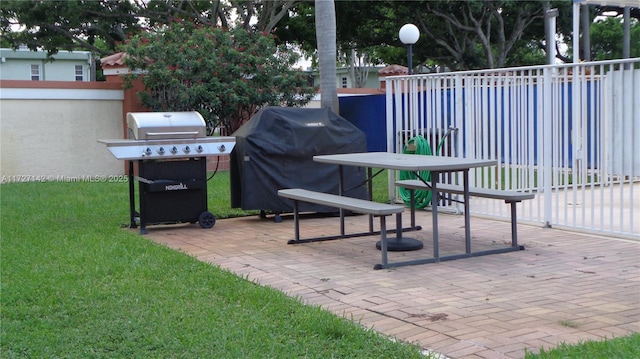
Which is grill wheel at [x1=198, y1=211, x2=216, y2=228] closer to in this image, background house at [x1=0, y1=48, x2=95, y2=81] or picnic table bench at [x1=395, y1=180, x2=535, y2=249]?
picnic table bench at [x1=395, y1=180, x2=535, y2=249]

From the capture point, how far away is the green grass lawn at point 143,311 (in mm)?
4660

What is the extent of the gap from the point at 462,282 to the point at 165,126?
13.9 ft

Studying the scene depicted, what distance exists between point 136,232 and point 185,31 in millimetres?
8384

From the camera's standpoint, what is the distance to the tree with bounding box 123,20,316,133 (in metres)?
15.4

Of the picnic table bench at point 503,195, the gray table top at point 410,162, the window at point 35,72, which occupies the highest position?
the window at point 35,72

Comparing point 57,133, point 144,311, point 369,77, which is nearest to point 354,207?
point 144,311

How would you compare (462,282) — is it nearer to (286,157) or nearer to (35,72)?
(286,157)

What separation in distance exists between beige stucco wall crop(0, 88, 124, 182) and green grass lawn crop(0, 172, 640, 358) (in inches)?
307

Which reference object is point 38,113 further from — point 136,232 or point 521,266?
point 521,266

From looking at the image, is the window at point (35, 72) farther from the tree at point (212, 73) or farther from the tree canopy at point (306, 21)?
the tree at point (212, 73)

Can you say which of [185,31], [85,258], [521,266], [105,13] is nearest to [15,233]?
[85,258]

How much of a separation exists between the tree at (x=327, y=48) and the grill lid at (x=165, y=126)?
9.07 ft

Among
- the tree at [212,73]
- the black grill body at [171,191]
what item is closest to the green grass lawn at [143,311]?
the black grill body at [171,191]

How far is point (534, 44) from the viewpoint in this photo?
32.9 metres
